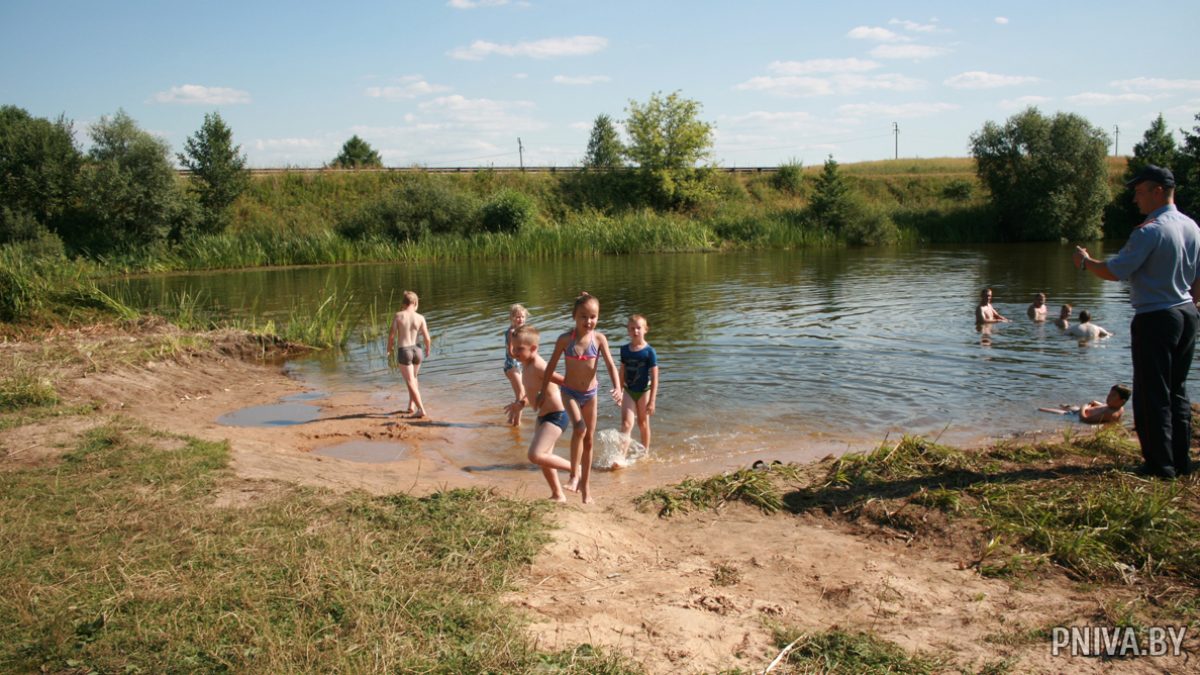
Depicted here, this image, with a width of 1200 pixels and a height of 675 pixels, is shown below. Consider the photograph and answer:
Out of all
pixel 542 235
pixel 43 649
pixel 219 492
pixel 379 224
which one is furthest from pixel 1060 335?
pixel 379 224

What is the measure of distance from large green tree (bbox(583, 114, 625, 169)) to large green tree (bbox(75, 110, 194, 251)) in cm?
3240

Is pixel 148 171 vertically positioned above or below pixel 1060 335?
above

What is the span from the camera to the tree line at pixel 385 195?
44219 mm

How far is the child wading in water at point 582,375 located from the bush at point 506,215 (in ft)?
136

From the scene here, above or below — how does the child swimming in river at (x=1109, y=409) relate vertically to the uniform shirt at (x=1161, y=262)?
below

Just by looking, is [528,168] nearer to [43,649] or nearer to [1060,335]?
[1060,335]

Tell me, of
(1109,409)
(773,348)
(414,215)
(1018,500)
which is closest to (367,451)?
(1018,500)

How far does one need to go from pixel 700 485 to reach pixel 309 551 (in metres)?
3.38

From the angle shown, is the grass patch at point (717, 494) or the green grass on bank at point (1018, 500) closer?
the green grass on bank at point (1018, 500)

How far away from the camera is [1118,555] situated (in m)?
5.00

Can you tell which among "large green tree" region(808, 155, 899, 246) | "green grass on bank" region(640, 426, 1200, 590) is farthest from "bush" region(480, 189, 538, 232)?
"green grass on bank" region(640, 426, 1200, 590)

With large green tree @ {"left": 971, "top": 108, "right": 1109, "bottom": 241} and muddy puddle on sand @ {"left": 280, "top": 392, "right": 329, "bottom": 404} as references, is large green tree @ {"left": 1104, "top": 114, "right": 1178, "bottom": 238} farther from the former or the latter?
muddy puddle on sand @ {"left": 280, "top": 392, "right": 329, "bottom": 404}

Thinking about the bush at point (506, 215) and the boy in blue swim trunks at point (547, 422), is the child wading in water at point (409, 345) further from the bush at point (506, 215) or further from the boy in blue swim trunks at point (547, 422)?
the bush at point (506, 215)

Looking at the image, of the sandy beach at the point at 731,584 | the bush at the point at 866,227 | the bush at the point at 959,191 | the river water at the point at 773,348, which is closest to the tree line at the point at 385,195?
the bush at the point at 866,227
